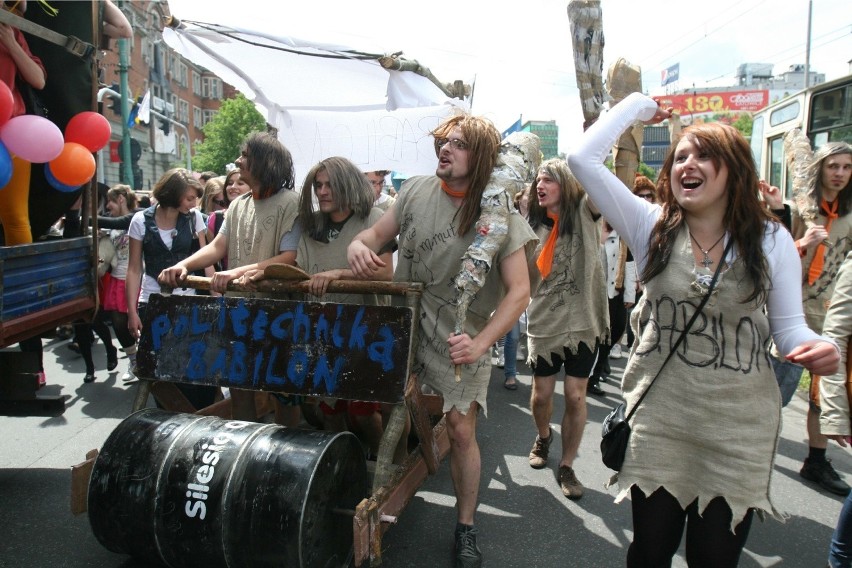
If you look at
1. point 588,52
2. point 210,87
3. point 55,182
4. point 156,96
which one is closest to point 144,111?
point 55,182

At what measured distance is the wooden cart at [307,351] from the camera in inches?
107

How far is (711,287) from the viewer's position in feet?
6.89

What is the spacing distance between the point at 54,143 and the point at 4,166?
0.90ft

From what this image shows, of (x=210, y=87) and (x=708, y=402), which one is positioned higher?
(x=210, y=87)

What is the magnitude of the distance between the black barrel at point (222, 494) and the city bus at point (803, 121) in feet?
20.3

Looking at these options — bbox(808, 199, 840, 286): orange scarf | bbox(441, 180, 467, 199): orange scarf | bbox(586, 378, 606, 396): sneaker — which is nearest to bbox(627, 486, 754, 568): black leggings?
bbox(441, 180, 467, 199): orange scarf

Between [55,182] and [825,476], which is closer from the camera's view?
[55,182]

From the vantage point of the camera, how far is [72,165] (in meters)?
3.49

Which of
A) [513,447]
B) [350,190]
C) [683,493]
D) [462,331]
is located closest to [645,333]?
[683,493]

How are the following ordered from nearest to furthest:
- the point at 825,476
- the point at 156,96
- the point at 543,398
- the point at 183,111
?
1. the point at 825,476
2. the point at 543,398
3. the point at 156,96
4. the point at 183,111

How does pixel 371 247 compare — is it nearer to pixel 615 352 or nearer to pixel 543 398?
pixel 543 398

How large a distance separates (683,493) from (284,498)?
1.46 metres

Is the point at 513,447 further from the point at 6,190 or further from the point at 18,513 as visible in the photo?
the point at 6,190

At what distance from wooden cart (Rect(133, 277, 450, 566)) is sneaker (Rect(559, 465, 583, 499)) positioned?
1.21m
